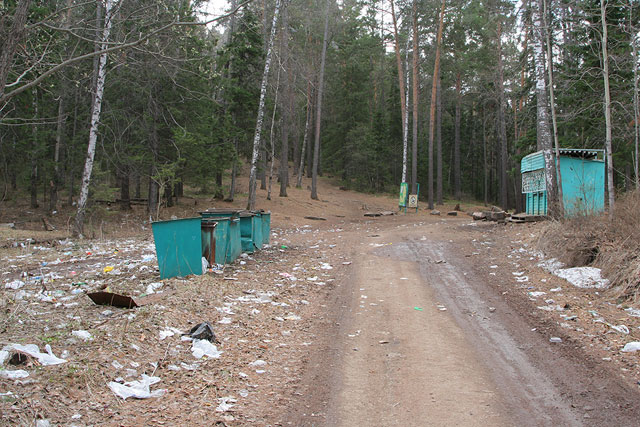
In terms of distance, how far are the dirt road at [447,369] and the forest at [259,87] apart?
3898mm

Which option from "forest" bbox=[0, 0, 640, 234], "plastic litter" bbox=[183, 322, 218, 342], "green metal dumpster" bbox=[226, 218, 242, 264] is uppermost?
"forest" bbox=[0, 0, 640, 234]

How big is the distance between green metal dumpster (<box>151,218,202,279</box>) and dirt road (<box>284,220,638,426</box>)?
2.53 m

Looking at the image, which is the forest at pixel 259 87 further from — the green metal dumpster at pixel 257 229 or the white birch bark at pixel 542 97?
the green metal dumpster at pixel 257 229

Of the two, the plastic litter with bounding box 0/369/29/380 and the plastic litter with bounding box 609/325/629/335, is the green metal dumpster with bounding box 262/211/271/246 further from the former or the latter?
the plastic litter with bounding box 0/369/29/380

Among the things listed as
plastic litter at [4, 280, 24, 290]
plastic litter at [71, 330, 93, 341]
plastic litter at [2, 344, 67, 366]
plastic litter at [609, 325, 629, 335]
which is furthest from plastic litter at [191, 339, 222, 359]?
plastic litter at [609, 325, 629, 335]

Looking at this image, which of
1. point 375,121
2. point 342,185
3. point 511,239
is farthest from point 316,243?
point 375,121

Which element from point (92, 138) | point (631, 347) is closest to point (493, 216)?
point (631, 347)

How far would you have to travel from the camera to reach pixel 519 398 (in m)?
3.63

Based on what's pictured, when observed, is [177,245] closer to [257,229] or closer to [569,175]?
[257,229]

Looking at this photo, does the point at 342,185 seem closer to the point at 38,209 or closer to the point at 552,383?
the point at 38,209

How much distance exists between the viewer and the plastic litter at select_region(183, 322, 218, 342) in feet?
15.2

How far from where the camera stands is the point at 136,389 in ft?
11.3

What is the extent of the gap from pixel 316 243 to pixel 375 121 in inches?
1152

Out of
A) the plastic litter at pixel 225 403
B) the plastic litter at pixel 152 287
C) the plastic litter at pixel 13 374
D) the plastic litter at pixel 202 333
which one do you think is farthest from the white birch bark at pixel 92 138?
the plastic litter at pixel 225 403
